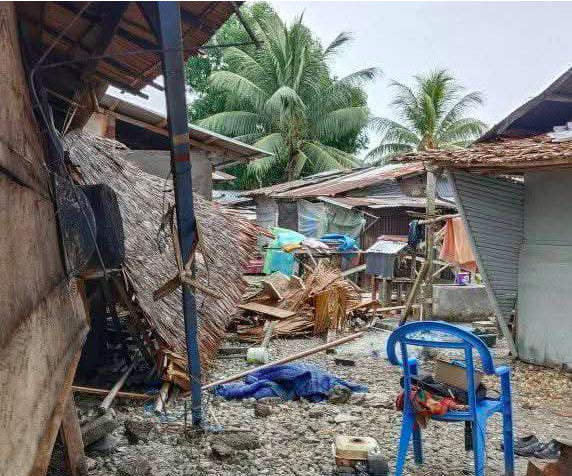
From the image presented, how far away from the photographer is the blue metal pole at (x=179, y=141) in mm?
3801

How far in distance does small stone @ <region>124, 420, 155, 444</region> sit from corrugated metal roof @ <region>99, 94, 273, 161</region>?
5.15 meters

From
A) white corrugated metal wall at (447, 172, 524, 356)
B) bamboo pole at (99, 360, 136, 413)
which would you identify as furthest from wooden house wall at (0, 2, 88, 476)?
white corrugated metal wall at (447, 172, 524, 356)

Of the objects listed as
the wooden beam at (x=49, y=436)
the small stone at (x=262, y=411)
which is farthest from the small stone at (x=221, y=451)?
the wooden beam at (x=49, y=436)

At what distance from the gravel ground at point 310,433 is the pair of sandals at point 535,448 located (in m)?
0.19

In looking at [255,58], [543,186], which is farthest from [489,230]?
[255,58]

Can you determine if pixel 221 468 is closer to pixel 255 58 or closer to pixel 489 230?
pixel 489 230

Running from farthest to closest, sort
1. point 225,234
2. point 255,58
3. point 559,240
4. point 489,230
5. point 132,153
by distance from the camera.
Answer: point 255,58 → point 132,153 → point 225,234 → point 489,230 → point 559,240

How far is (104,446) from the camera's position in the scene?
16.6 feet

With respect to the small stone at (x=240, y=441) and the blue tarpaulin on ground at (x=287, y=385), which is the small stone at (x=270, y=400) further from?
the small stone at (x=240, y=441)

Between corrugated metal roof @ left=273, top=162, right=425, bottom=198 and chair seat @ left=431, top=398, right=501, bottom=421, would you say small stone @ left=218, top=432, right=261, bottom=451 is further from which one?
corrugated metal roof @ left=273, top=162, right=425, bottom=198

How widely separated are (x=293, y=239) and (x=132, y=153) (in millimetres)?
7788

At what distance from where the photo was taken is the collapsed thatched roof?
21.0 feet

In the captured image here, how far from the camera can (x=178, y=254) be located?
15.7 feet

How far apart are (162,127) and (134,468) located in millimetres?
7987
